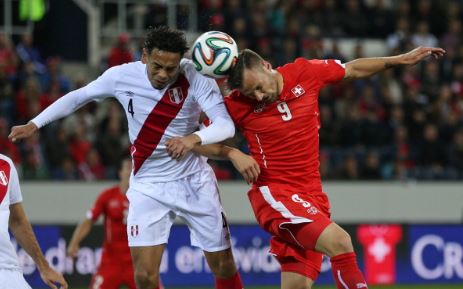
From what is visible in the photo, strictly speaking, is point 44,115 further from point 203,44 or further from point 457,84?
point 457,84

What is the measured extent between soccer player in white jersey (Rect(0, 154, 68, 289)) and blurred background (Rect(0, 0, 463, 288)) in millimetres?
7436

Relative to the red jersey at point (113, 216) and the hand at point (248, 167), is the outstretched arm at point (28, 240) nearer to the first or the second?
the hand at point (248, 167)

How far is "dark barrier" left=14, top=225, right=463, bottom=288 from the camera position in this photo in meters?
13.8

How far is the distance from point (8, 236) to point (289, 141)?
7.78 ft

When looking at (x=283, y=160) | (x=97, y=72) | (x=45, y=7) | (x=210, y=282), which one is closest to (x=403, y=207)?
(x=210, y=282)

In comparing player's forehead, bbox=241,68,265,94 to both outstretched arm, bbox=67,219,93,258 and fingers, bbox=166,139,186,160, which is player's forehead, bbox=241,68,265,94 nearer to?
fingers, bbox=166,139,186,160

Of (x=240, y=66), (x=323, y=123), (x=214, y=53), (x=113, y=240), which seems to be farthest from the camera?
(x=323, y=123)

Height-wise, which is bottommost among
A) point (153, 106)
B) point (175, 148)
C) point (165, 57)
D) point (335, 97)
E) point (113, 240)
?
point (335, 97)

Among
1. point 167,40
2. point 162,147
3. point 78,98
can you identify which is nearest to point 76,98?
point 78,98

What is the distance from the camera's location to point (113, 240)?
1052cm

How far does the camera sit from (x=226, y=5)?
1914 cm

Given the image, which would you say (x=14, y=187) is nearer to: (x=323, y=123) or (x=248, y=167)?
(x=248, y=167)

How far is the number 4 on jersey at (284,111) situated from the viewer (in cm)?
750

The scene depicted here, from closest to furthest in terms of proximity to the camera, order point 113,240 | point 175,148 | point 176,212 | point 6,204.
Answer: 1. point 6,204
2. point 175,148
3. point 176,212
4. point 113,240
